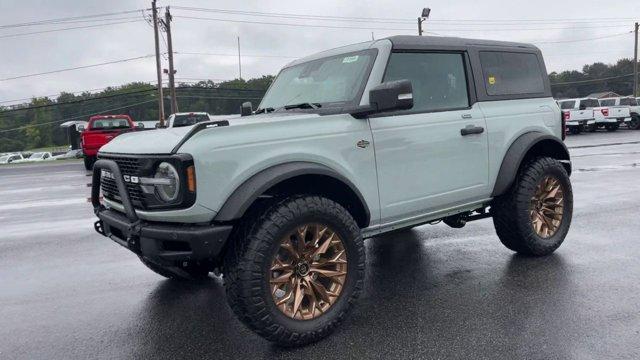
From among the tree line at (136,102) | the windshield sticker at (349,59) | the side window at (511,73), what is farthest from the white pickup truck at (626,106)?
the tree line at (136,102)

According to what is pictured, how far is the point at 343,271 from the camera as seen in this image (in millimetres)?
3430

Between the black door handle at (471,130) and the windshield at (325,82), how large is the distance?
39.1 inches

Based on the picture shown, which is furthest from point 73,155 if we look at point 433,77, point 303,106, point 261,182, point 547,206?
point 261,182

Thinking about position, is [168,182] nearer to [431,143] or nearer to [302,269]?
[302,269]

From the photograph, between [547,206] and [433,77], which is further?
[547,206]

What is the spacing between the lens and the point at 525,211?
463cm

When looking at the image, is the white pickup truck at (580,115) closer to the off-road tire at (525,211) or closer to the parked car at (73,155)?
the off-road tire at (525,211)

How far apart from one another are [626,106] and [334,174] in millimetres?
30296

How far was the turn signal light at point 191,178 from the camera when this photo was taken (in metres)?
2.92

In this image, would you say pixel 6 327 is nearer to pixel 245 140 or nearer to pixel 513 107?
Answer: pixel 245 140

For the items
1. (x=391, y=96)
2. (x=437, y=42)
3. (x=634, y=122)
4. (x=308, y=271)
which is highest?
(x=437, y=42)

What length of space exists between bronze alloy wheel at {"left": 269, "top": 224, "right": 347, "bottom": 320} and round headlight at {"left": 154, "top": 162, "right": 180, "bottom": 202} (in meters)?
0.73

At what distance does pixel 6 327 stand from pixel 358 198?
2.84 meters

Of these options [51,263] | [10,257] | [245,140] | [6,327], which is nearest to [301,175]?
[245,140]
